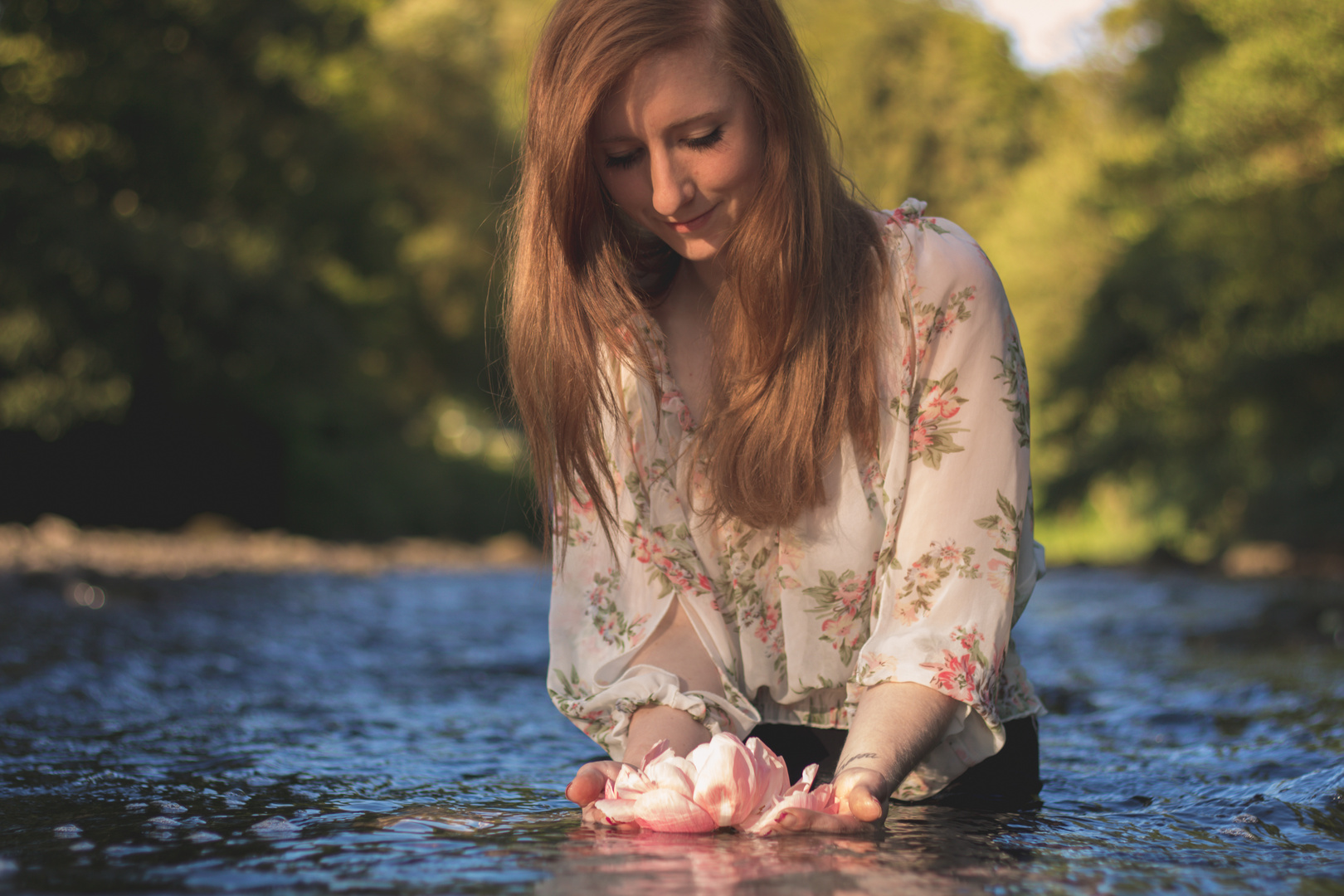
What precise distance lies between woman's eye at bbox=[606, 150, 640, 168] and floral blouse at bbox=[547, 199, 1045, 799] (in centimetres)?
35

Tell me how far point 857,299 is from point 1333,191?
34.2 ft

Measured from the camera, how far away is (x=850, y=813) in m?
1.77

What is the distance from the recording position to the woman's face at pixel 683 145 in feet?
6.41

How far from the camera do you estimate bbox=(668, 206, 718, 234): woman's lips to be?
2082 mm

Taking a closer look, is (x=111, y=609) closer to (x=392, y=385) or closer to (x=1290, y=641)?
(x=1290, y=641)

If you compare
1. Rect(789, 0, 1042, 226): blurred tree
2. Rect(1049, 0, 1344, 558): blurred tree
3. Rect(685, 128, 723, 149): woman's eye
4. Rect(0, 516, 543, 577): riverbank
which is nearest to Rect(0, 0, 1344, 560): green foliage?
Rect(1049, 0, 1344, 558): blurred tree

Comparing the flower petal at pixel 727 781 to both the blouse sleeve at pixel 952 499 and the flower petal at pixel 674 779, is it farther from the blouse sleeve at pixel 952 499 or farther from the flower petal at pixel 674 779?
the blouse sleeve at pixel 952 499

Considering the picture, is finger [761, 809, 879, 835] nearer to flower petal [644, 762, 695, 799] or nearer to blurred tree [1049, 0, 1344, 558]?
flower petal [644, 762, 695, 799]

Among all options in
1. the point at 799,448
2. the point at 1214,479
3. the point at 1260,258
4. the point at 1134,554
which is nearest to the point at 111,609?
the point at 799,448

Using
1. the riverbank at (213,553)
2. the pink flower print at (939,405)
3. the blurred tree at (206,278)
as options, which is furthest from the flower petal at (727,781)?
the riverbank at (213,553)

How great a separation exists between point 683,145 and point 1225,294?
12038 mm

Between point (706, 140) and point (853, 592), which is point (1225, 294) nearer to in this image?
point (853, 592)

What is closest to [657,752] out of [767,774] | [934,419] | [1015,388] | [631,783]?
[631,783]

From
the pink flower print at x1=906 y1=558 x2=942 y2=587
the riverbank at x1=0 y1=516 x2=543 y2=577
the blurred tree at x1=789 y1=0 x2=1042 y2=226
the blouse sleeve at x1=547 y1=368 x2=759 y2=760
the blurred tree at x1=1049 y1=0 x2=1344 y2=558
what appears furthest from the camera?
the blurred tree at x1=789 y1=0 x2=1042 y2=226
